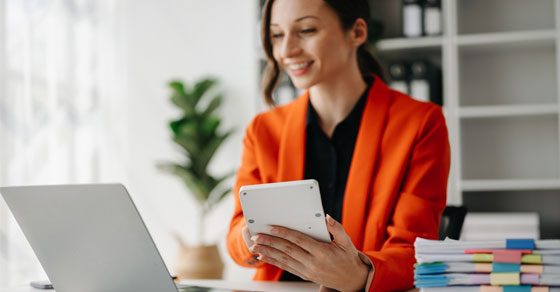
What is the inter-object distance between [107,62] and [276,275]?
2581 millimetres

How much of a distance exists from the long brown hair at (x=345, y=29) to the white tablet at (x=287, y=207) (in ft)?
2.50

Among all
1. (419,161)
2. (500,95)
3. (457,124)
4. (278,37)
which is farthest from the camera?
(500,95)

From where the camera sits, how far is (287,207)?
1.01 meters

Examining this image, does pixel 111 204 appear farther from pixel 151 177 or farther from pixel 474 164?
pixel 151 177

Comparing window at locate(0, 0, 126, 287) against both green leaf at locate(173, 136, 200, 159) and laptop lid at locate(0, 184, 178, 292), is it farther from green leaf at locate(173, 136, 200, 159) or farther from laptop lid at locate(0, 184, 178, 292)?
laptop lid at locate(0, 184, 178, 292)

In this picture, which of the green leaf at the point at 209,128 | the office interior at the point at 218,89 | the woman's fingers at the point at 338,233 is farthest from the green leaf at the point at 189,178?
the woman's fingers at the point at 338,233

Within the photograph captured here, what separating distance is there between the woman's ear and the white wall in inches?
86.7

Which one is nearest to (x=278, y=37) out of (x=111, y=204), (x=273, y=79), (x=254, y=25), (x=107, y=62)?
(x=273, y=79)

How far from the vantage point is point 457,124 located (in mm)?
3045

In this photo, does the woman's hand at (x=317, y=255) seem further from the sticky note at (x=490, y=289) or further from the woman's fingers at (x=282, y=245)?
the sticky note at (x=490, y=289)

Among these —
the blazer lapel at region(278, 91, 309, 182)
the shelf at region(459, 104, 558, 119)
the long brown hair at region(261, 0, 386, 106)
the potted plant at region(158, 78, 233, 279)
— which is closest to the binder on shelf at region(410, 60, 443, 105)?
the shelf at region(459, 104, 558, 119)

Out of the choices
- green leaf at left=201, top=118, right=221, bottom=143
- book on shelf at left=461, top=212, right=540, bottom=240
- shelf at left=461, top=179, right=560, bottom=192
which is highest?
green leaf at left=201, top=118, right=221, bottom=143

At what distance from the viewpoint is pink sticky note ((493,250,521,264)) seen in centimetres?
86

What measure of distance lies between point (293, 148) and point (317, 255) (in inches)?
22.8
